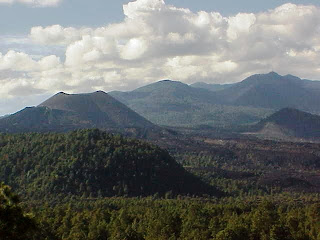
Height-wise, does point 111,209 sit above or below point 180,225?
below

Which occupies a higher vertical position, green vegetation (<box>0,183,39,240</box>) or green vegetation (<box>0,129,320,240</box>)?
green vegetation (<box>0,183,39,240</box>)

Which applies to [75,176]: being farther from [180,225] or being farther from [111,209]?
[180,225]

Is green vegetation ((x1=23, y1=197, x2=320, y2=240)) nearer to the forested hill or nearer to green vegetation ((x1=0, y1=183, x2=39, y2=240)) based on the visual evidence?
green vegetation ((x1=0, y1=183, x2=39, y2=240))

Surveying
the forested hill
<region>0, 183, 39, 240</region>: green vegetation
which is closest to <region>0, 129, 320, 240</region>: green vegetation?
<region>0, 183, 39, 240</region>: green vegetation

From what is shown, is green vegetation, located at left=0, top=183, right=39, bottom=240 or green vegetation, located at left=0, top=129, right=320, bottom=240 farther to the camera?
green vegetation, located at left=0, top=129, right=320, bottom=240

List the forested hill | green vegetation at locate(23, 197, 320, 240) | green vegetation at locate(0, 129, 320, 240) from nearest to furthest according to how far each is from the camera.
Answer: green vegetation at locate(0, 129, 320, 240)
green vegetation at locate(23, 197, 320, 240)
the forested hill

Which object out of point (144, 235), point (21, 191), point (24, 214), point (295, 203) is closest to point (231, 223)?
point (144, 235)

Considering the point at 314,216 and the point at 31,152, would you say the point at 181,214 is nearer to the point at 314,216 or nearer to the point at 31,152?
the point at 314,216

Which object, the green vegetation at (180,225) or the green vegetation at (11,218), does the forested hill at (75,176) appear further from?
the green vegetation at (11,218)

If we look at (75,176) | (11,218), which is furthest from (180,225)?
(75,176)

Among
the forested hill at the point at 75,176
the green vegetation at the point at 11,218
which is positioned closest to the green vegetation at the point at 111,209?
the green vegetation at the point at 11,218

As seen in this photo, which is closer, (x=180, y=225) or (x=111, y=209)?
(x=180, y=225)

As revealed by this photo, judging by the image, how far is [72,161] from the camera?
187875mm

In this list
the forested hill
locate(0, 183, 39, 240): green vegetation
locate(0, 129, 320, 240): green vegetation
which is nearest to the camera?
locate(0, 183, 39, 240): green vegetation
